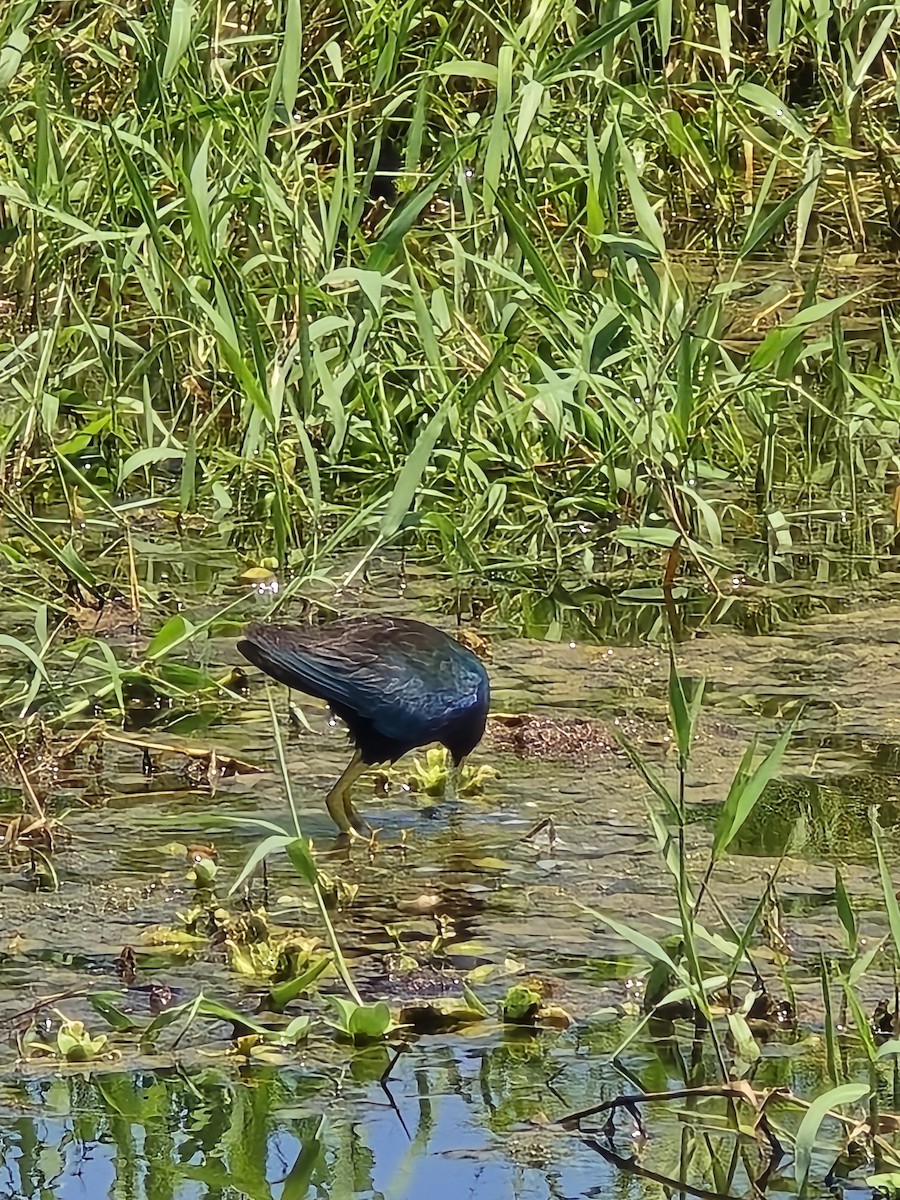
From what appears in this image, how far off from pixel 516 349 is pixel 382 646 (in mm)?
1269

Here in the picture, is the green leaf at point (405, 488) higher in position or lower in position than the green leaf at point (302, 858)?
higher

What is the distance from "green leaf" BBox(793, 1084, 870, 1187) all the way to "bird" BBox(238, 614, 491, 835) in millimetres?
1322

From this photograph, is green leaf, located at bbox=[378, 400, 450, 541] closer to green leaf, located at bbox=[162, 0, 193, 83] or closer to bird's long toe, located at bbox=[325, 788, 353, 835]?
bird's long toe, located at bbox=[325, 788, 353, 835]

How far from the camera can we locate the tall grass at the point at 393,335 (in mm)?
4965

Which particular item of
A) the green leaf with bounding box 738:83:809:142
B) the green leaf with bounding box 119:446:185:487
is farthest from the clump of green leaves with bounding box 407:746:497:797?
the green leaf with bounding box 738:83:809:142

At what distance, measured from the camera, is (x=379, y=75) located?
18.8 feet

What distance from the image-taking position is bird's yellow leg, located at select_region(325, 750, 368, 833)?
157 inches

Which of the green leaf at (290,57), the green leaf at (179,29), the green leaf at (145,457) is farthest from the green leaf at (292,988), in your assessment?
the green leaf at (179,29)

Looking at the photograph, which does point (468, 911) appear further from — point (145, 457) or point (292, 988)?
point (145, 457)

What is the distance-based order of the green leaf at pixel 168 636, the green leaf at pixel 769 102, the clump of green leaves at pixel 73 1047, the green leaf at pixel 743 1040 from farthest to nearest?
the green leaf at pixel 769 102 → the green leaf at pixel 168 636 → the clump of green leaves at pixel 73 1047 → the green leaf at pixel 743 1040

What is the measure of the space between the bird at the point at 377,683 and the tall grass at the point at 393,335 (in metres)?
0.31

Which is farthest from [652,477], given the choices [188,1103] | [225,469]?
[188,1103]

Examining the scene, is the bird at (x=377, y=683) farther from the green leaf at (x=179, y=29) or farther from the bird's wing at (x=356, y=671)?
the green leaf at (x=179, y=29)

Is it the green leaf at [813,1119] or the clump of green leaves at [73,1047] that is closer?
the green leaf at [813,1119]
